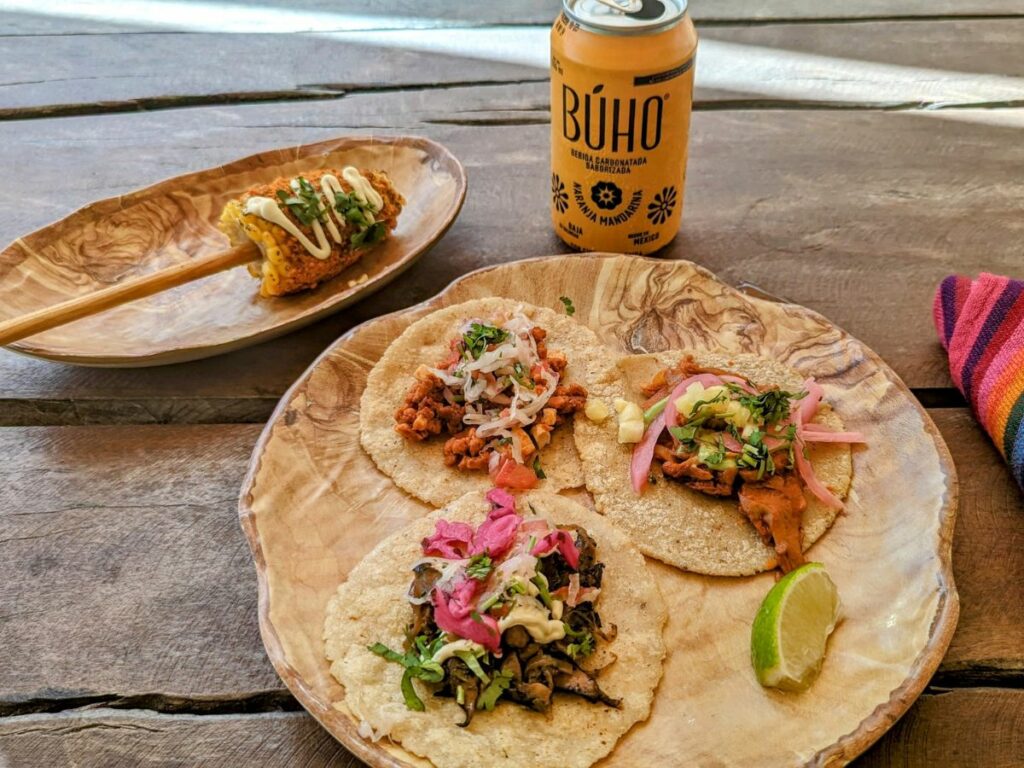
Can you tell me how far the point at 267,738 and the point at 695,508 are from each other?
1.36 m

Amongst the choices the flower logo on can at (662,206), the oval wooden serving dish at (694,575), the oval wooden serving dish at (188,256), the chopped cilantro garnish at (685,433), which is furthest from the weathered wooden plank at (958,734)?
the oval wooden serving dish at (188,256)

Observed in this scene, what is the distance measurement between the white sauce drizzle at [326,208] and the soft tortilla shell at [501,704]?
1.27 metres

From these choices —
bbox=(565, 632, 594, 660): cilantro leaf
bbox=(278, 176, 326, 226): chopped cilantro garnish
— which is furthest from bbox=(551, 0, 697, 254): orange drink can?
bbox=(565, 632, 594, 660): cilantro leaf

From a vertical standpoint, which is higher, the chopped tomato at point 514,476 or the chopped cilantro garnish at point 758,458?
the chopped cilantro garnish at point 758,458

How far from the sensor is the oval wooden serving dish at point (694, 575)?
6.82ft

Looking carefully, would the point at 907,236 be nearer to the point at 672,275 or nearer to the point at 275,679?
the point at 672,275

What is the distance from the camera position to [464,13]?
5297 millimetres

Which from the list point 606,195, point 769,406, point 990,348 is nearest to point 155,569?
point 769,406

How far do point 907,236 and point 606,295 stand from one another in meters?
1.42

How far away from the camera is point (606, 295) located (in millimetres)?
3234

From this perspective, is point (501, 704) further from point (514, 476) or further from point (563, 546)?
point (514, 476)

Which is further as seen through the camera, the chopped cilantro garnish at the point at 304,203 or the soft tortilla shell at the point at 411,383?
the chopped cilantro garnish at the point at 304,203

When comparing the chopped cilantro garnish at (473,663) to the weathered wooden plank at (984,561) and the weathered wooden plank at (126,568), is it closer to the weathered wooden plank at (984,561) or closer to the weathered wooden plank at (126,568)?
the weathered wooden plank at (126,568)

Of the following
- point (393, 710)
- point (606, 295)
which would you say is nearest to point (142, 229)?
point (606, 295)
